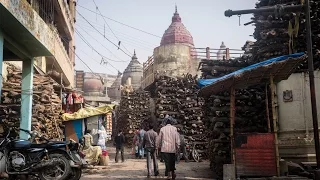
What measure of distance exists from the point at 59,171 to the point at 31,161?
72 cm

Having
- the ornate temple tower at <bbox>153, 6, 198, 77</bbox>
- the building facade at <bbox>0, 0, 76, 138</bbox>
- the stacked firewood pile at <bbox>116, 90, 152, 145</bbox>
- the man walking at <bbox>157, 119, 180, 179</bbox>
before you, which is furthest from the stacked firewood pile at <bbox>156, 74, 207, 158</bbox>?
the ornate temple tower at <bbox>153, 6, 198, 77</bbox>

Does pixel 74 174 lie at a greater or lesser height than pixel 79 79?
lesser

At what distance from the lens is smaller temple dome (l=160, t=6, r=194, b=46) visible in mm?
39528

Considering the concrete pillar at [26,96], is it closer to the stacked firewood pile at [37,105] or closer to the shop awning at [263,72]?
the stacked firewood pile at [37,105]

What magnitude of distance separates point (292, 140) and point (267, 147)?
250cm

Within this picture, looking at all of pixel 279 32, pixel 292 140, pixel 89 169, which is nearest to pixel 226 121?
pixel 292 140

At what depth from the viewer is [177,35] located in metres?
39.9

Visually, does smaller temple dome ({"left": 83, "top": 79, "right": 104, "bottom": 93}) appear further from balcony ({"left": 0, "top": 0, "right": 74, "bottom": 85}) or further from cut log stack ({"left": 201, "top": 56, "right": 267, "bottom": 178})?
cut log stack ({"left": 201, "top": 56, "right": 267, "bottom": 178})

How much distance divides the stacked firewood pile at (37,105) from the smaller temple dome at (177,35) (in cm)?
2587

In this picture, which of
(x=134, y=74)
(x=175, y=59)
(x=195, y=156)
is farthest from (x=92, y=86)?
(x=195, y=156)

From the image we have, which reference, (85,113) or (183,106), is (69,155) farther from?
(183,106)

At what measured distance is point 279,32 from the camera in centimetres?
1055

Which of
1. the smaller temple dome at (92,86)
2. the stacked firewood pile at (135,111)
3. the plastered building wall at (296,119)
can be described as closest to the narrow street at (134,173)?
the plastered building wall at (296,119)

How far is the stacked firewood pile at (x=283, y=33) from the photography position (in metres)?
9.76
